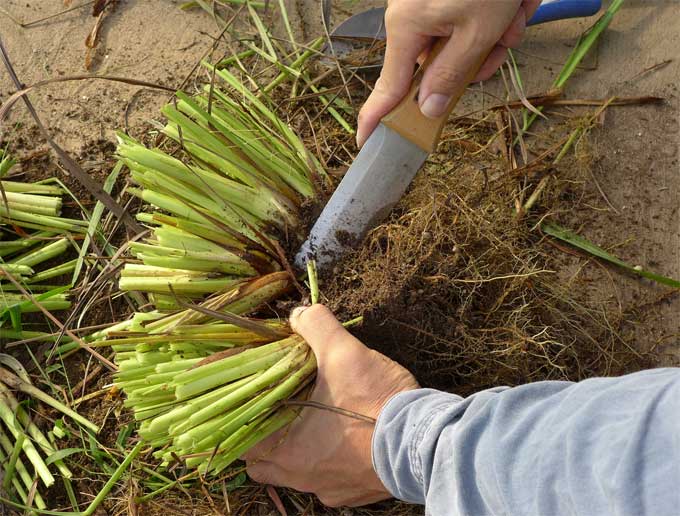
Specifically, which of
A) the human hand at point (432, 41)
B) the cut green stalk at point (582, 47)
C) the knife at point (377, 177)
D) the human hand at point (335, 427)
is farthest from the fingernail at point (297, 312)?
the cut green stalk at point (582, 47)

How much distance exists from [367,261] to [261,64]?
0.77 m

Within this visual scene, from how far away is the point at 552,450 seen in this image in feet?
2.30

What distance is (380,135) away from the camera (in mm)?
1165

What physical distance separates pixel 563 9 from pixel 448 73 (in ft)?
2.34

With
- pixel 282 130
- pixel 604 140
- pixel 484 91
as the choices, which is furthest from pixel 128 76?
pixel 604 140

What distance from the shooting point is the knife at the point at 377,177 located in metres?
1.14

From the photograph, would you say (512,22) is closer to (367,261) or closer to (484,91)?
(484,91)

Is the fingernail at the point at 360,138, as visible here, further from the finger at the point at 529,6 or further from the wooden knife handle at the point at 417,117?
the finger at the point at 529,6

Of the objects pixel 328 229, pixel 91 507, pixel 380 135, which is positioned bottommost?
pixel 91 507

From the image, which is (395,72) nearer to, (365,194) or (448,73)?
(448,73)

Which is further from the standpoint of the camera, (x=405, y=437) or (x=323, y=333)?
(x=323, y=333)

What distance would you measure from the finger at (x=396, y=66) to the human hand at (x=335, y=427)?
1.40 feet

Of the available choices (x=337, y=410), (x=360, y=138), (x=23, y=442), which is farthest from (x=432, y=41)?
(x=23, y=442)

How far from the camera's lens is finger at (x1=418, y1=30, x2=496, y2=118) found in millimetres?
1090
